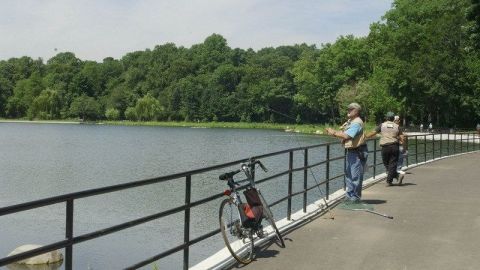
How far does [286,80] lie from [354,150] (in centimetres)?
11565

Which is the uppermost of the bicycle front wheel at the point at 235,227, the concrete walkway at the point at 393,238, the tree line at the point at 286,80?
the tree line at the point at 286,80

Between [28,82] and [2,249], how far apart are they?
157922 millimetres

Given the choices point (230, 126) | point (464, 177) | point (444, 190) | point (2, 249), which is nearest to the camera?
point (444, 190)

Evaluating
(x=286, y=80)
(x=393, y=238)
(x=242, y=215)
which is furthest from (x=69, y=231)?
→ (x=286, y=80)

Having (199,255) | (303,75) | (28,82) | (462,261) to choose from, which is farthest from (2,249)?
(28,82)

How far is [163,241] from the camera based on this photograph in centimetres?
1516

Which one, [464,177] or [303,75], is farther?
[303,75]

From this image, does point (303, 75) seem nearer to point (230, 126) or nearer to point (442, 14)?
point (230, 126)

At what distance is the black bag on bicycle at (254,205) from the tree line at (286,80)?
7.66m

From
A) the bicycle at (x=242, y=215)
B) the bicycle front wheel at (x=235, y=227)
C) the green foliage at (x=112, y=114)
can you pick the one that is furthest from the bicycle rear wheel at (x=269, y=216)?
the green foliage at (x=112, y=114)

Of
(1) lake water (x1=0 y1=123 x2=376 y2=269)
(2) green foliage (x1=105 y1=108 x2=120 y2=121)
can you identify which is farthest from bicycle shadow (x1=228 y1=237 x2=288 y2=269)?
(2) green foliage (x1=105 y1=108 x2=120 y2=121)

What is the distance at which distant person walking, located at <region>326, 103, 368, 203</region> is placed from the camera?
10.5m

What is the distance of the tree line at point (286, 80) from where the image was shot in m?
68.1

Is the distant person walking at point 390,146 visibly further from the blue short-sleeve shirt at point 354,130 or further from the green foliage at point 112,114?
the green foliage at point 112,114
